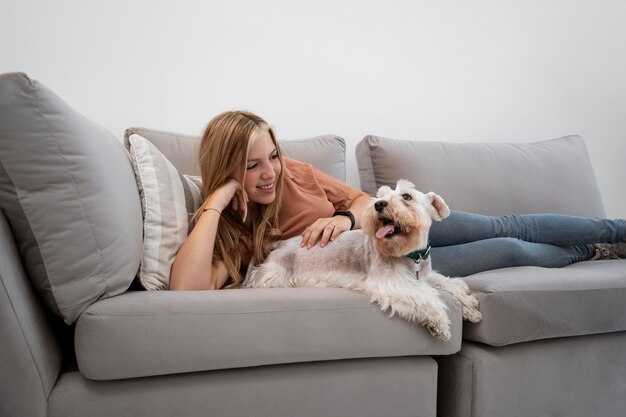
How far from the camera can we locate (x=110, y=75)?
2.31 meters

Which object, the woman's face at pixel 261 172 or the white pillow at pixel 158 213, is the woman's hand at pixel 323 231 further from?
the white pillow at pixel 158 213

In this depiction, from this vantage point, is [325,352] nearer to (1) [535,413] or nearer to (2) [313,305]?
(2) [313,305]

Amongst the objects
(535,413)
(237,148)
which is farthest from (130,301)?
(535,413)

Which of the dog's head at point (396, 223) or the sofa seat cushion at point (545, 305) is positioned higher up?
the dog's head at point (396, 223)

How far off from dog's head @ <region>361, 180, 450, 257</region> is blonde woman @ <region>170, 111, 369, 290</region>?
25 centimetres

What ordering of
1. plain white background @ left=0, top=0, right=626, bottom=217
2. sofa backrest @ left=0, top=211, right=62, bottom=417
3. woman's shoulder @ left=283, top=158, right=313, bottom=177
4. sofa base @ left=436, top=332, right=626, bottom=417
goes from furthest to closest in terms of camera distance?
1. plain white background @ left=0, top=0, right=626, bottom=217
2. woman's shoulder @ left=283, top=158, right=313, bottom=177
3. sofa base @ left=436, top=332, right=626, bottom=417
4. sofa backrest @ left=0, top=211, right=62, bottom=417

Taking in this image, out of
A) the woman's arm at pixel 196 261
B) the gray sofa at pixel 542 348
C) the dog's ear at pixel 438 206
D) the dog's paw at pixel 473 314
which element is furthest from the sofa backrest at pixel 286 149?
the dog's paw at pixel 473 314

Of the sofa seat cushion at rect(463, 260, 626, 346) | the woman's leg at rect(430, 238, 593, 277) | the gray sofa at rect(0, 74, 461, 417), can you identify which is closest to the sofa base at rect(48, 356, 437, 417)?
the gray sofa at rect(0, 74, 461, 417)

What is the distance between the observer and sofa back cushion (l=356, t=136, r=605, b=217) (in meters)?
2.33

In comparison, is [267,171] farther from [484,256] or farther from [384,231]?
[484,256]

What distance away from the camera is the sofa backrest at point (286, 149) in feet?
6.70

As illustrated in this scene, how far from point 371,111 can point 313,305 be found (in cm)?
179

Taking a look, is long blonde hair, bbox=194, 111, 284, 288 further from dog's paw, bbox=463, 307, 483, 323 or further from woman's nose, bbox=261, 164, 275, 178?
dog's paw, bbox=463, 307, 483, 323

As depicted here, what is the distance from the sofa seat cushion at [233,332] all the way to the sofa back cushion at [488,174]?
105 cm
